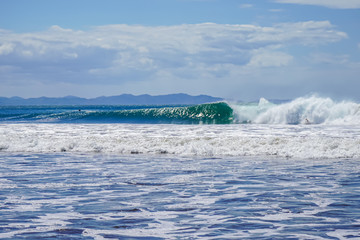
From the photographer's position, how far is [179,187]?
326 inches

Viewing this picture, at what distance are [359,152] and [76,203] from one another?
30.8ft

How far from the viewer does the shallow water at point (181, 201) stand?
5473 millimetres

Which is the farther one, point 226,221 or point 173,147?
point 173,147

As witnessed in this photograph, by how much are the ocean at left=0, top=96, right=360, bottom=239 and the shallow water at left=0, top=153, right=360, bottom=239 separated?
0.01 metres

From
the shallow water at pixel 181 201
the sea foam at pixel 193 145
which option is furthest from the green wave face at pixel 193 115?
the shallow water at pixel 181 201

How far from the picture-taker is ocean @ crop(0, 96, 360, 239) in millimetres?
5582

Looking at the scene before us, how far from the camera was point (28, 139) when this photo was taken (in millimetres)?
17547

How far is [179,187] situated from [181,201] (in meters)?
1.19

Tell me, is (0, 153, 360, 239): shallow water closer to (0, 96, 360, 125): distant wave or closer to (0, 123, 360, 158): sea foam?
(0, 123, 360, 158): sea foam

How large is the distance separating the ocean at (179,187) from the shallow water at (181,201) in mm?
15

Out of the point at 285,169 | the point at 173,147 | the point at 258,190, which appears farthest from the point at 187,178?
the point at 173,147

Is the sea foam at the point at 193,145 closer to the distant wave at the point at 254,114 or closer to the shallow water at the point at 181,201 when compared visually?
the shallow water at the point at 181,201

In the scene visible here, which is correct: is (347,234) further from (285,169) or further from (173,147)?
(173,147)

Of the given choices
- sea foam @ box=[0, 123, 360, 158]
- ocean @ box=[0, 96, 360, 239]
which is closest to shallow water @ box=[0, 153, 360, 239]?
ocean @ box=[0, 96, 360, 239]
